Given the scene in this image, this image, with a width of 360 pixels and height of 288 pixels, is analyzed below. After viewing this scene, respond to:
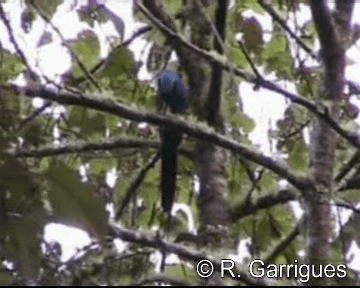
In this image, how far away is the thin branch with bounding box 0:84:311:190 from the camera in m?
1.17

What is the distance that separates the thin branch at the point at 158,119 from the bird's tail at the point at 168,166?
0.42 m

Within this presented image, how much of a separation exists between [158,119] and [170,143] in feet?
1.63

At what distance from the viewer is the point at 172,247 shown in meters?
1.04

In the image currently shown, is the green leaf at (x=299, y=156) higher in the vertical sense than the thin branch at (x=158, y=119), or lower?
higher

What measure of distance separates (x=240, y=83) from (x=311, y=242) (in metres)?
0.95

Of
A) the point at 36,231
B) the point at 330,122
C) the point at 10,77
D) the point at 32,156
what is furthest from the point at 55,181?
the point at 10,77

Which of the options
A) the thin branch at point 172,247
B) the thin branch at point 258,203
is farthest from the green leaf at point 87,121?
the thin branch at point 172,247

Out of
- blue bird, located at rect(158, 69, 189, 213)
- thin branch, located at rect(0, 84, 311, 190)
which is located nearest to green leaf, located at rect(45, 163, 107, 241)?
thin branch, located at rect(0, 84, 311, 190)

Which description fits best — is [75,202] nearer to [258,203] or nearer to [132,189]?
[258,203]

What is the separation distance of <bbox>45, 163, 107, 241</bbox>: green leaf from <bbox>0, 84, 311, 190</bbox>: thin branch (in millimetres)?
346

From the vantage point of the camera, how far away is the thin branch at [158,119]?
3.84 ft

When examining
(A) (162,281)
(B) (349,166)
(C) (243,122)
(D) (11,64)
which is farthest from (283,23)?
(D) (11,64)

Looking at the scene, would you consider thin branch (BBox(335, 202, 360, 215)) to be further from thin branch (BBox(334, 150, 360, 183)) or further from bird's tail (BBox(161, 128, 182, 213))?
bird's tail (BBox(161, 128, 182, 213))

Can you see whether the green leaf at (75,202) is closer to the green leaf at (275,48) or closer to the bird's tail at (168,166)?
the bird's tail at (168,166)
